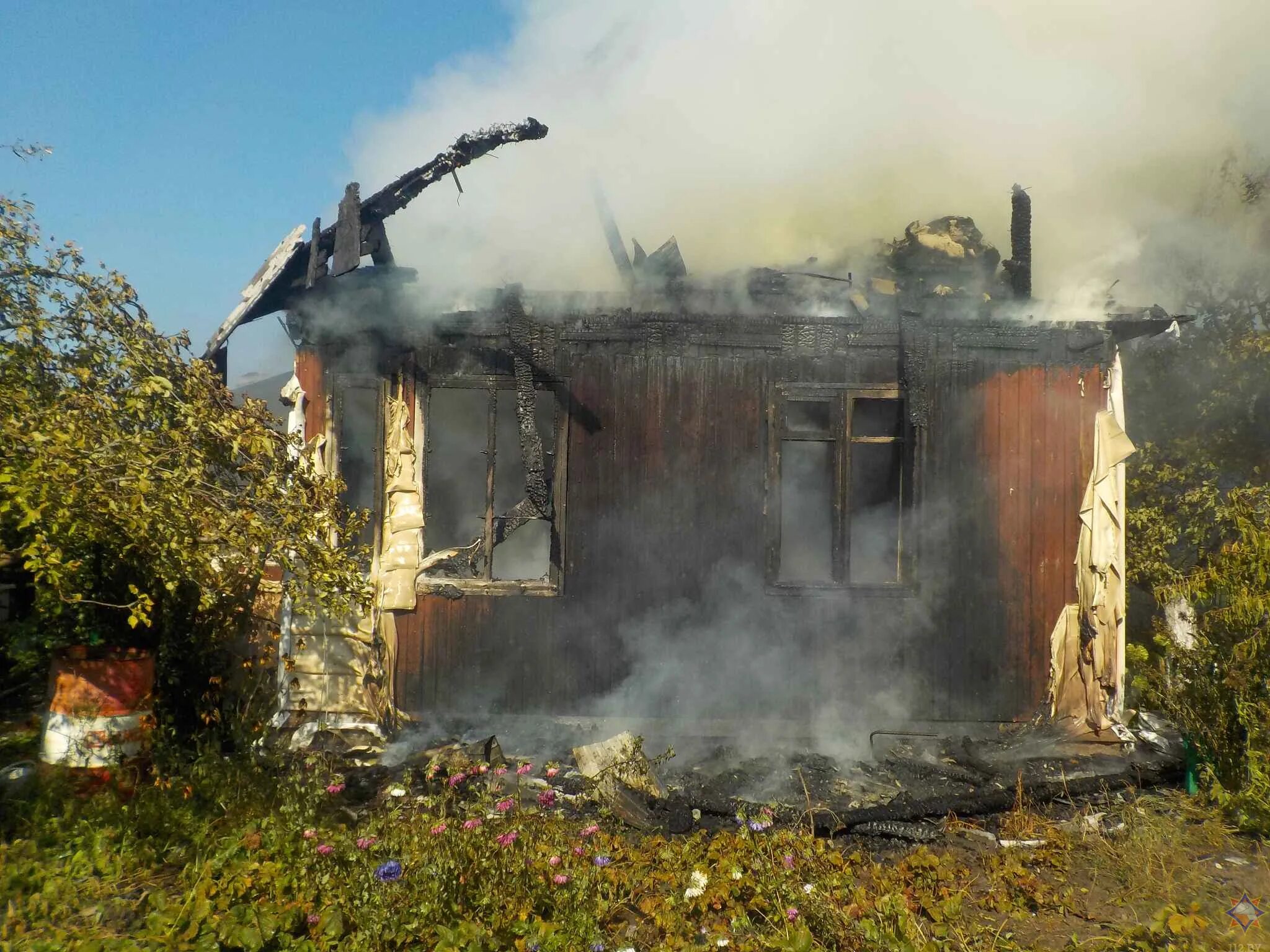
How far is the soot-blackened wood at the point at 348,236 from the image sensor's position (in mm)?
7066

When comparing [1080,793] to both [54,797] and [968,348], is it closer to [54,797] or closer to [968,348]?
[968,348]

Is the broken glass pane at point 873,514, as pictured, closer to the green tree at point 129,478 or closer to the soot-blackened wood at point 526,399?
the soot-blackened wood at point 526,399

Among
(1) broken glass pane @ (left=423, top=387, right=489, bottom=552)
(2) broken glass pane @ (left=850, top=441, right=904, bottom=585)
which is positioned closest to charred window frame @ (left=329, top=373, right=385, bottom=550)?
(1) broken glass pane @ (left=423, top=387, right=489, bottom=552)

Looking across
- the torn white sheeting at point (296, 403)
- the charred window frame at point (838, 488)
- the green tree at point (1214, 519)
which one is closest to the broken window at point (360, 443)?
the torn white sheeting at point (296, 403)

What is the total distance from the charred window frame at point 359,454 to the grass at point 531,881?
112 inches

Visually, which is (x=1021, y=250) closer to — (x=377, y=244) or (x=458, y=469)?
(x=377, y=244)

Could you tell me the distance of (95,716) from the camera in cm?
508

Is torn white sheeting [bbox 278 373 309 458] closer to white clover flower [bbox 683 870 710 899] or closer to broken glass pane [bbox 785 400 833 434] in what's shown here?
white clover flower [bbox 683 870 710 899]

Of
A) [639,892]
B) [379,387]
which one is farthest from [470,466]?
[639,892]

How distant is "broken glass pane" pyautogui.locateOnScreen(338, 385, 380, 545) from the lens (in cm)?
775

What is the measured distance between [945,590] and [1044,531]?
1.20 metres

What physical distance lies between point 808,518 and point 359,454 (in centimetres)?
678

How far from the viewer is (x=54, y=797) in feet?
16.0

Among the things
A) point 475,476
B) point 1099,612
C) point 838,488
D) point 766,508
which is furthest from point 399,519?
point 1099,612
